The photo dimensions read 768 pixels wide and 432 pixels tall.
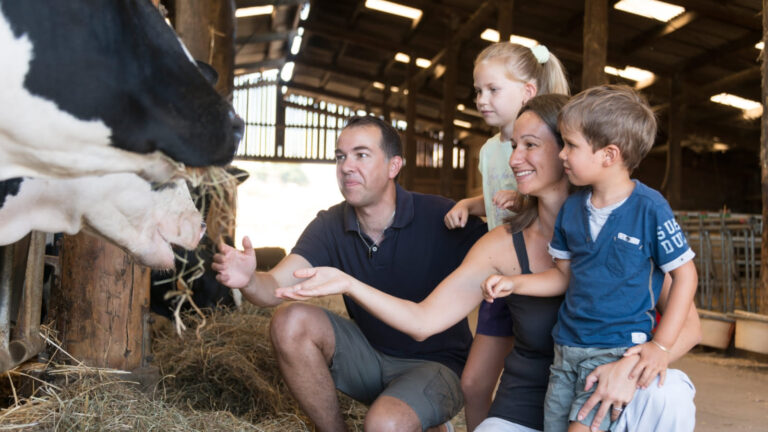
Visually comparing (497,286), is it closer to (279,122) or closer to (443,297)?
(443,297)

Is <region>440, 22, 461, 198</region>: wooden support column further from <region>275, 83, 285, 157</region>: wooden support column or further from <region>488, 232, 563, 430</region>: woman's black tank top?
<region>488, 232, 563, 430</region>: woman's black tank top

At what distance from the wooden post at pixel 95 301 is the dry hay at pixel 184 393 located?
9 cm

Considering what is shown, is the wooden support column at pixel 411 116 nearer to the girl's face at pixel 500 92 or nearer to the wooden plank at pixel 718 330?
the wooden plank at pixel 718 330

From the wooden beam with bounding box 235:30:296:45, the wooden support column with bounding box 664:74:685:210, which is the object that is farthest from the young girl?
the wooden beam with bounding box 235:30:296:45

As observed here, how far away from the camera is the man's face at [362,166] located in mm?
2730

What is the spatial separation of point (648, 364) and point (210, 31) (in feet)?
16.2

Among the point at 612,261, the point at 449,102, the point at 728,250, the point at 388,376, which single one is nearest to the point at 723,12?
the point at 728,250

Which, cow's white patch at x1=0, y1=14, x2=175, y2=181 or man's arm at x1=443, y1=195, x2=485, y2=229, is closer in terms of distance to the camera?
cow's white patch at x1=0, y1=14, x2=175, y2=181

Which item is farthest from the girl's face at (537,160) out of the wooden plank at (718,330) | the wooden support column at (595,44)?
the wooden support column at (595,44)

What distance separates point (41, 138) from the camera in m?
1.40

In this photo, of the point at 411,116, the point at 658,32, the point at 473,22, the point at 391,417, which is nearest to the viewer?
the point at 391,417

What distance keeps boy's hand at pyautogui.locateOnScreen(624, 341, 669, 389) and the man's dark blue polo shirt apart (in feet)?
3.28

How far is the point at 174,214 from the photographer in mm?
1853

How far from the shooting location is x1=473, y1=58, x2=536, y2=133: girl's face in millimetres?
2789
